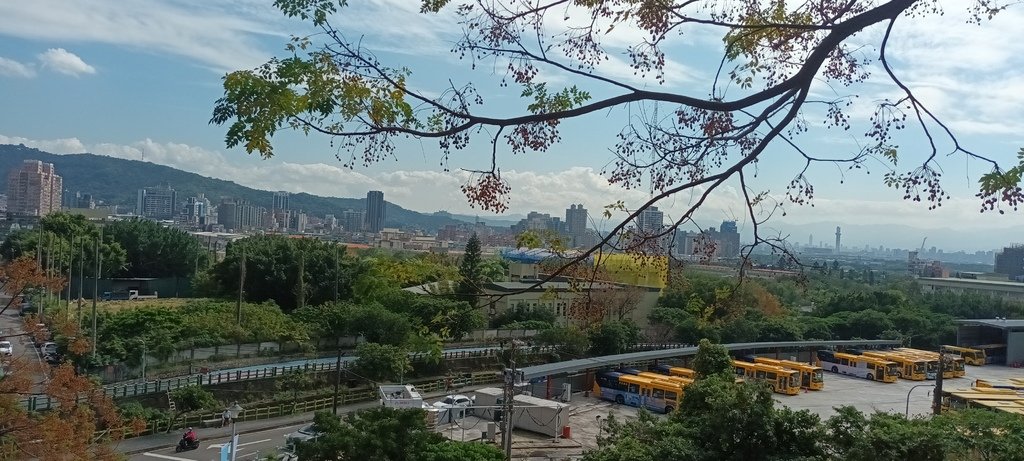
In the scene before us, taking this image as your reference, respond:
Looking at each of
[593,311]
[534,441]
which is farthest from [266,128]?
[534,441]

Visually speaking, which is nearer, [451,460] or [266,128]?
[266,128]

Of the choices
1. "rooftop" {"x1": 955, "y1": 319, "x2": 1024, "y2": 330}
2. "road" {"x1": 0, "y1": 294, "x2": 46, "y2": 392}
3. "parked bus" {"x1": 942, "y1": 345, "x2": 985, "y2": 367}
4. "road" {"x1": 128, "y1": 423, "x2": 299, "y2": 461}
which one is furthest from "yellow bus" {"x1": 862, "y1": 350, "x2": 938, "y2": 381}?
"road" {"x1": 0, "y1": 294, "x2": 46, "y2": 392}

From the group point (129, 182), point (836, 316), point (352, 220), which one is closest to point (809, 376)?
point (836, 316)

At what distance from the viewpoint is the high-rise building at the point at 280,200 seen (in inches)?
3971

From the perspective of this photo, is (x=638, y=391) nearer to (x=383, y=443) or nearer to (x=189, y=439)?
(x=189, y=439)

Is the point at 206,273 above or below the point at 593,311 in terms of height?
below

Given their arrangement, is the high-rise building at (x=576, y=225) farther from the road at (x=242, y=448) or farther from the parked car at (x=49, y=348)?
the parked car at (x=49, y=348)

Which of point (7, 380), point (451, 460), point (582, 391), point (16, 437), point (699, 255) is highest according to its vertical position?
point (699, 255)

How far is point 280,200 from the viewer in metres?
104

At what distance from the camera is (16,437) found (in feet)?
17.3

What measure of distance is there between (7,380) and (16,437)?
0.42 metres

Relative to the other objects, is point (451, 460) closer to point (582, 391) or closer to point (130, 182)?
point (582, 391)

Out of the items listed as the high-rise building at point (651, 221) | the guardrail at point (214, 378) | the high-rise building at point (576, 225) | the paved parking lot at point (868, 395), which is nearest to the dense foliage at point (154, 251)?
the guardrail at point (214, 378)

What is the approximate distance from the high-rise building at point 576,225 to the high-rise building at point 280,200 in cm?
10091
